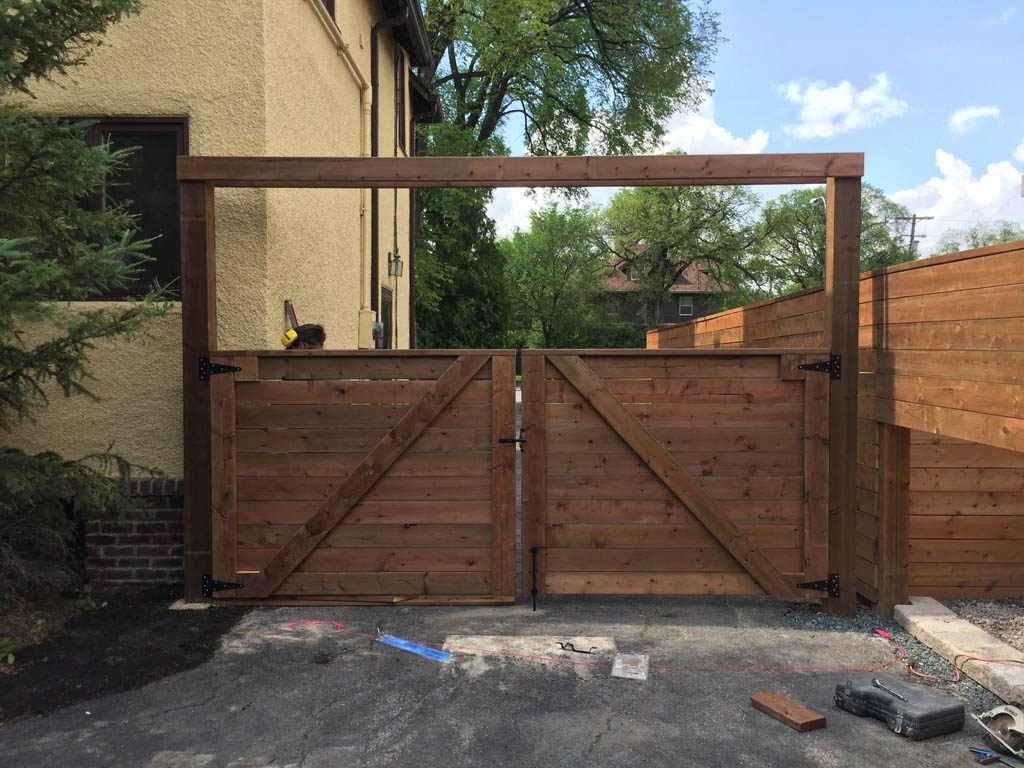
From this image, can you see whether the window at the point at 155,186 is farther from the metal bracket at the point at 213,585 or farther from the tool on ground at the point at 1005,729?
the tool on ground at the point at 1005,729

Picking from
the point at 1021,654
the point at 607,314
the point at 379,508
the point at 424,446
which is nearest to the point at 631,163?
the point at 424,446

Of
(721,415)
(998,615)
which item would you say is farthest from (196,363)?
(998,615)

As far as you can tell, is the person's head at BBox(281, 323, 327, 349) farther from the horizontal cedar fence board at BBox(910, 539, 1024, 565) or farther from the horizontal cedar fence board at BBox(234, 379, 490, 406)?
the horizontal cedar fence board at BBox(910, 539, 1024, 565)

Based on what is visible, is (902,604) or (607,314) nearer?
(902,604)

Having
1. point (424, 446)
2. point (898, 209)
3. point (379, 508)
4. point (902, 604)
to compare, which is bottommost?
point (902, 604)

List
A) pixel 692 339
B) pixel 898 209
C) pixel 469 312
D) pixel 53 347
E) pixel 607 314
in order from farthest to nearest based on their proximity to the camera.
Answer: pixel 898 209 < pixel 607 314 < pixel 469 312 < pixel 692 339 < pixel 53 347

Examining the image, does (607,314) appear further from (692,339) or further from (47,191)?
(47,191)

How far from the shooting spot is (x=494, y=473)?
5383 mm

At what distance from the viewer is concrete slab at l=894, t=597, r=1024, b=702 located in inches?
158

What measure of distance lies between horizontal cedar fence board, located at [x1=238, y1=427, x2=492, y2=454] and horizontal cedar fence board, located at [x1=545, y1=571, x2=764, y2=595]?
142 cm

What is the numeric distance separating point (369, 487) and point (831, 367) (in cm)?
345

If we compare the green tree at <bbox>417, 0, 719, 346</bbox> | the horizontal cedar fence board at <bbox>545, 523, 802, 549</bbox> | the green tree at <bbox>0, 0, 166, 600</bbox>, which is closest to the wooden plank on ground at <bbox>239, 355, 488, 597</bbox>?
the green tree at <bbox>0, 0, 166, 600</bbox>

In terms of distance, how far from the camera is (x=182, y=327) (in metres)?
5.51

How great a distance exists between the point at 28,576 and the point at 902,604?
19.7 ft
